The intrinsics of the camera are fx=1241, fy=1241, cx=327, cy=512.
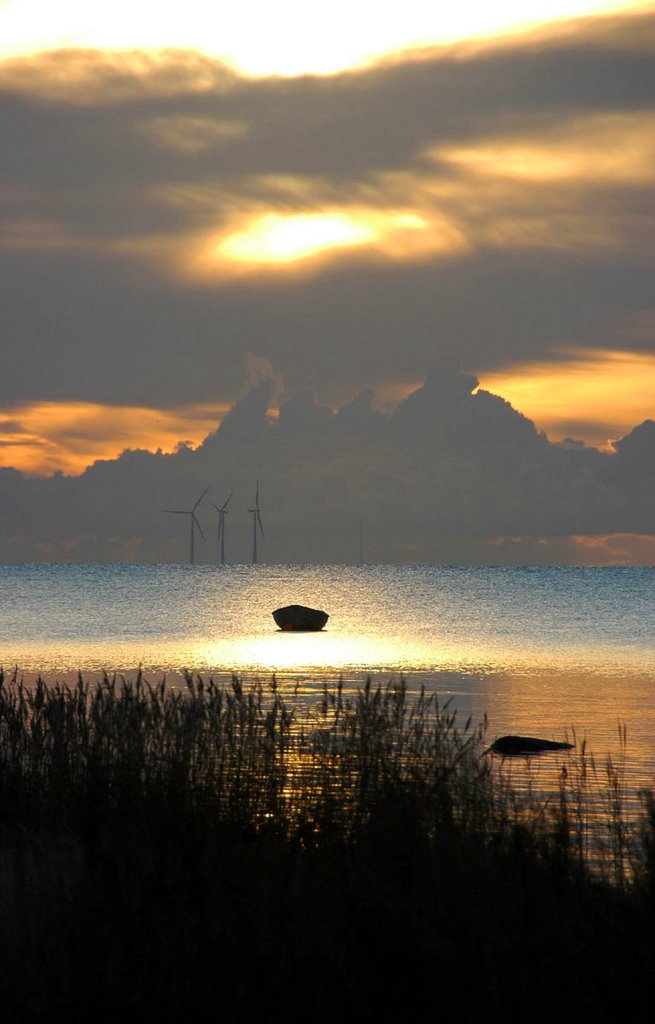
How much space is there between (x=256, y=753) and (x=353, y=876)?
171 inches

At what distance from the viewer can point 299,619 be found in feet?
274

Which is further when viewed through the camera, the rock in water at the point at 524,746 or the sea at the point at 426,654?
the sea at the point at 426,654

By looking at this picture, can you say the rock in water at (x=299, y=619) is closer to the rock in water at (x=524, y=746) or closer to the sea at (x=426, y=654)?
the sea at (x=426, y=654)

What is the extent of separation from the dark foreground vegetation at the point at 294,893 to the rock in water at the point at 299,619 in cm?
6991

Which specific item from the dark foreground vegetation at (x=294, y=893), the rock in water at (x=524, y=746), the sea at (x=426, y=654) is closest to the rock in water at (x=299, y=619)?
the sea at (x=426, y=654)

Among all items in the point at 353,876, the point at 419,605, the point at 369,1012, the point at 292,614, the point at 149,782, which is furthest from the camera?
the point at 419,605

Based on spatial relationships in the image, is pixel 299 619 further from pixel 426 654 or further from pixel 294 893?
pixel 294 893

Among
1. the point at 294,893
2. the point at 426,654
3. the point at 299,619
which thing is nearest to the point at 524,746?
the point at 294,893

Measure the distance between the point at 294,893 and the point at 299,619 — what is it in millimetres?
74723

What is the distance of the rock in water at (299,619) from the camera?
8350 cm

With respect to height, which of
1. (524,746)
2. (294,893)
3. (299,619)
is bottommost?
(294,893)

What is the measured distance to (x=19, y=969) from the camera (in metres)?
8.48

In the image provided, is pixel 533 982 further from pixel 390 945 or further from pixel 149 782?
pixel 149 782

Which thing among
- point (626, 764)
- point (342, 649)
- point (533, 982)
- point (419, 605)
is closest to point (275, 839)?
point (533, 982)
